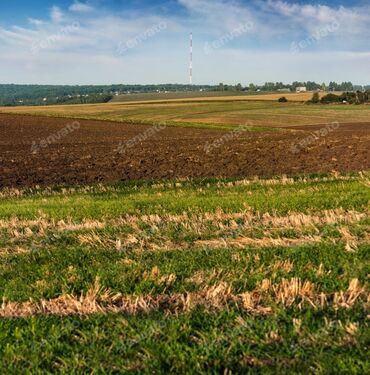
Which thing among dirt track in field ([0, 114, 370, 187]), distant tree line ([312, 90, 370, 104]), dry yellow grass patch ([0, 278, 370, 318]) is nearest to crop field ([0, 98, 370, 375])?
dry yellow grass patch ([0, 278, 370, 318])

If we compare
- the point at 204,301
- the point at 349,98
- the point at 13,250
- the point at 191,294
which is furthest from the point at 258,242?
the point at 349,98

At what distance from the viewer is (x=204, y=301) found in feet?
16.3

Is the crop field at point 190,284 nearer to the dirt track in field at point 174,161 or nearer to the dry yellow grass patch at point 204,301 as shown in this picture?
the dry yellow grass patch at point 204,301

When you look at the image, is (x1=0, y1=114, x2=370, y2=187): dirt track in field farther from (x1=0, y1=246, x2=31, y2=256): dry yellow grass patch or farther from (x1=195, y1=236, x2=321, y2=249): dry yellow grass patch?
(x1=195, y1=236, x2=321, y2=249): dry yellow grass patch

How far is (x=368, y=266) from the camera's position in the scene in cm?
573

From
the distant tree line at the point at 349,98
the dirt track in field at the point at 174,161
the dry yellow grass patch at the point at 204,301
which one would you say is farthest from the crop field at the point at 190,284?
the distant tree line at the point at 349,98

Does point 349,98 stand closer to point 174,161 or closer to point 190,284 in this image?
point 174,161

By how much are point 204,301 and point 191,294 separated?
0.81 feet

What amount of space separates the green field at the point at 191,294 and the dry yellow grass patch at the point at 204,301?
0.04ft

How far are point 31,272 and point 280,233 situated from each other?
12.1ft

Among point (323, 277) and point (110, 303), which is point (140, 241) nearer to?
point (110, 303)

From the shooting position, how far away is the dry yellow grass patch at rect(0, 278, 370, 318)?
482 cm

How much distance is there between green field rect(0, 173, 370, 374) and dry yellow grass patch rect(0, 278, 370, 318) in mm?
14

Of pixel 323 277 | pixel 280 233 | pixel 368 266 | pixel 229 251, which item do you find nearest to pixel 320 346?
pixel 323 277
